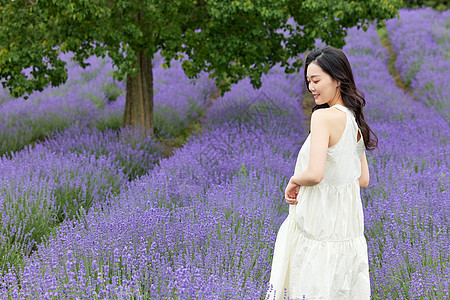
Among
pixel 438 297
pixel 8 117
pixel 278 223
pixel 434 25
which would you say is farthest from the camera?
pixel 434 25

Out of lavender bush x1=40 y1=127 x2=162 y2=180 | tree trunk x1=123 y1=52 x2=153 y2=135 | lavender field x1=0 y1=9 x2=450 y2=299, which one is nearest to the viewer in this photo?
lavender field x1=0 y1=9 x2=450 y2=299

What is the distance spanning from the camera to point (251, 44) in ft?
20.0

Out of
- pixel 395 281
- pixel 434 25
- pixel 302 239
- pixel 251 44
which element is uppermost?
pixel 434 25

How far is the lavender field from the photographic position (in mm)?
2557

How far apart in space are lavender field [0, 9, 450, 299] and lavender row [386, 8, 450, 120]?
15 centimetres

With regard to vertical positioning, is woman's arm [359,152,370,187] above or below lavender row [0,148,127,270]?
above

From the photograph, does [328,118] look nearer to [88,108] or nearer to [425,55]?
[88,108]

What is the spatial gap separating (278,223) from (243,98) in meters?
5.64

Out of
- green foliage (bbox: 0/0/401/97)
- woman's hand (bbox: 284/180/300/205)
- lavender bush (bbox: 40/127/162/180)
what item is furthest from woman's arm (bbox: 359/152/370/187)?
lavender bush (bbox: 40/127/162/180)

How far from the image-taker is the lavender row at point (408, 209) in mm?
2777

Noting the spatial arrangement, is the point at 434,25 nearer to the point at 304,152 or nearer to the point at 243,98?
the point at 243,98

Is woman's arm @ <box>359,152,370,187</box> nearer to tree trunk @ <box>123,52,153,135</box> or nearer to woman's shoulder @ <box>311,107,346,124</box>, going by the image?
woman's shoulder @ <box>311,107,346,124</box>

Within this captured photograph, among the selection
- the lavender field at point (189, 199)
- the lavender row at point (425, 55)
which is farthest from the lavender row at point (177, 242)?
the lavender row at point (425, 55)

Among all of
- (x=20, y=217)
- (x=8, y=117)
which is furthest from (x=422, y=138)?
(x=8, y=117)
